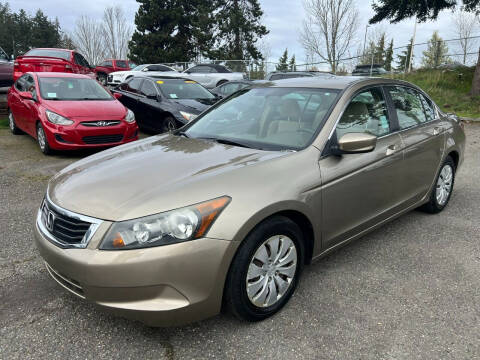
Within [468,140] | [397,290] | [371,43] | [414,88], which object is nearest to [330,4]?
[371,43]

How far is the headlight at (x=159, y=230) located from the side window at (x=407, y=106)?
2.42 metres

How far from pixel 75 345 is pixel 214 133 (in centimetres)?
193

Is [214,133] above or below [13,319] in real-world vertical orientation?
above

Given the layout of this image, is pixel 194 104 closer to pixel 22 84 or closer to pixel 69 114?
pixel 69 114

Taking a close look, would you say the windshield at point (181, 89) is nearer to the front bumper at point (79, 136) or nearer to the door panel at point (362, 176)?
the front bumper at point (79, 136)

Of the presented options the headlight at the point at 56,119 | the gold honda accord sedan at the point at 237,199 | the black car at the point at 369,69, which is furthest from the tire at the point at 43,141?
the black car at the point at 369,69

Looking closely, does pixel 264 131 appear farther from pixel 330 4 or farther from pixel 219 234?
pixel 330 4

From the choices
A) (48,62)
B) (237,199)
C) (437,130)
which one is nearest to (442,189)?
(437,130)

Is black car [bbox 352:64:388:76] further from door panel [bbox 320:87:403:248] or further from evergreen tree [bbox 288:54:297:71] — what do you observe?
door panel [bbox 320:87:403:248]

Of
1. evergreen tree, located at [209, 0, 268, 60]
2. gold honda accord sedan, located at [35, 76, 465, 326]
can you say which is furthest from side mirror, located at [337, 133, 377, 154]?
evergreen tree, located at [209, 0, 268, 60]

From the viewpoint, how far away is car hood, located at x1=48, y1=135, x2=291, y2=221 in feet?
7.35

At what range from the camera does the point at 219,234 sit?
2176 millimetres

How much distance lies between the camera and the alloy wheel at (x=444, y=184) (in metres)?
4.41

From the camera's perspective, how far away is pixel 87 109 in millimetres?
7047
